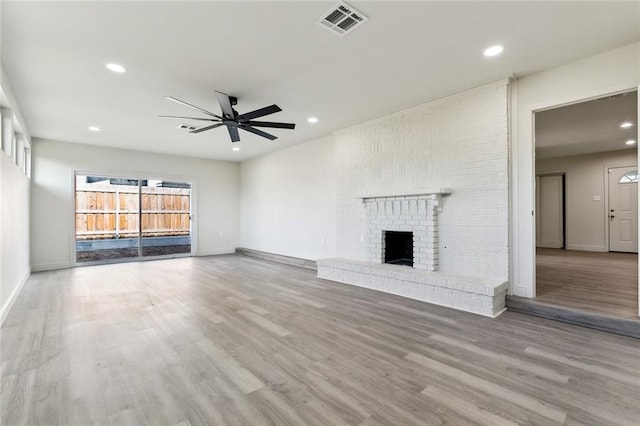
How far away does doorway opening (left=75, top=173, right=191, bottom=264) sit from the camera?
7.02 meters

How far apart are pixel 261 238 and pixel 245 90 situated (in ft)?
16.2

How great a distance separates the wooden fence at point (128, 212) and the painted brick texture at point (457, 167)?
5.67m

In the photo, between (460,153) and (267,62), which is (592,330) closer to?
(460,153)

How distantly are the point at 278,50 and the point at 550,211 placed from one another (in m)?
8.92

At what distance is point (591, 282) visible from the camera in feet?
14.0

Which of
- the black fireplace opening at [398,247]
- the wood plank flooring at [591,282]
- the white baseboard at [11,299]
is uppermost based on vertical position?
the black fireplace opening at [398,247]

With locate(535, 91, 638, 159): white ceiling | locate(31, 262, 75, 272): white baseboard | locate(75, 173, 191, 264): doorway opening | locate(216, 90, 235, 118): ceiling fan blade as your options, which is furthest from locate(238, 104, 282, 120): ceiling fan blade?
locate(31, 262, 75, 272): white baseboard

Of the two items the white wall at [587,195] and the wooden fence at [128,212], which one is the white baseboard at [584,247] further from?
the wooden fence at [128,212]

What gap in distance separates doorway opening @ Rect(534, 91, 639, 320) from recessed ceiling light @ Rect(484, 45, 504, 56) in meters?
2.13

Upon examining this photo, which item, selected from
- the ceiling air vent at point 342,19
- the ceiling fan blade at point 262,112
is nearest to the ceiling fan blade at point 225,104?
the ceiling fan blade at point 262,112

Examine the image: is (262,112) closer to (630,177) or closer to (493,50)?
(493,50)

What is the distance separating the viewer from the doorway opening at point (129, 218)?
7.02m

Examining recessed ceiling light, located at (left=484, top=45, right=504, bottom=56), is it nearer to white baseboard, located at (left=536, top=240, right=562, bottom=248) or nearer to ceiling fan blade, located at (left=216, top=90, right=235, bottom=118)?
ceiling fan blade, located at (left=216, top=90, right=235, bottom=118)

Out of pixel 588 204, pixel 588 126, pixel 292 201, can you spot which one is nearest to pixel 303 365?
pixel 292 201
